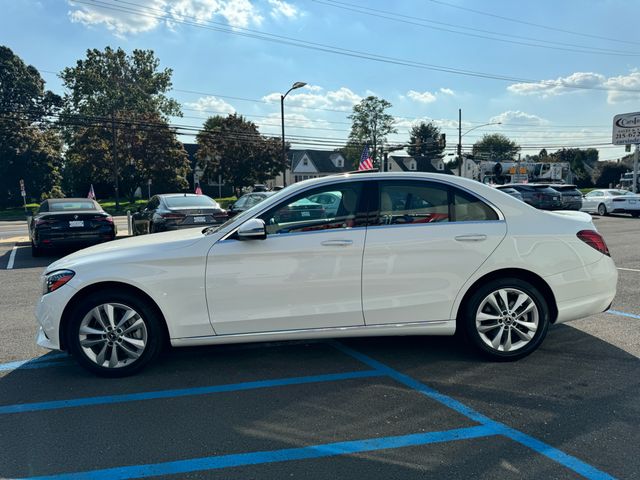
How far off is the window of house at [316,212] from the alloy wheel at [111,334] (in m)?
1.37

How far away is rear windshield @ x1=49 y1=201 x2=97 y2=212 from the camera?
11211mm

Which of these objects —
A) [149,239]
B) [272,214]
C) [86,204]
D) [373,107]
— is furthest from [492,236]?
[373,107]

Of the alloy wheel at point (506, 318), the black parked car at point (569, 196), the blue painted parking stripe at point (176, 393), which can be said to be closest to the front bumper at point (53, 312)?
the blue painted parking stripe at point (176, 393)

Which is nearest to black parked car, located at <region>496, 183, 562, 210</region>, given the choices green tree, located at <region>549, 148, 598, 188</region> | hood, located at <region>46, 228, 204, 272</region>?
hood, located at <region>46, 228, 204, 272</region>

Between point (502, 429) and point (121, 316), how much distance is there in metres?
3.04

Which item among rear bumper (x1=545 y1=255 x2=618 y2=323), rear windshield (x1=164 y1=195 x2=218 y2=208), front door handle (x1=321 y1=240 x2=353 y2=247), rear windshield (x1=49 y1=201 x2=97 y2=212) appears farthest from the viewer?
rear windshield (x1=164 y1=195 x2=218 y2=208)

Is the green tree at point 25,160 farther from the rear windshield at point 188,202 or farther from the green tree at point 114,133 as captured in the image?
the rear windshield at point 188,202

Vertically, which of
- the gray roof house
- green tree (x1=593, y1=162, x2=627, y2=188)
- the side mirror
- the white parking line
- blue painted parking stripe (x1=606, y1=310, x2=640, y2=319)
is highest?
the gray roof house

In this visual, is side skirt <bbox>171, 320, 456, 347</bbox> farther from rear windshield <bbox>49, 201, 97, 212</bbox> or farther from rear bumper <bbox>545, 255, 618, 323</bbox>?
rear windshield <bbox>49, 201, 97, 212</bbox>

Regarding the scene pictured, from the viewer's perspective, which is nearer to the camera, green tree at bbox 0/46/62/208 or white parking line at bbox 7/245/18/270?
white parking line at bbox 7/245/18/270

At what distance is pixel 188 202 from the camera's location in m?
11.6

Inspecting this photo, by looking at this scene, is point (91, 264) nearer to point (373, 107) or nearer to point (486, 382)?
point (486, 382)

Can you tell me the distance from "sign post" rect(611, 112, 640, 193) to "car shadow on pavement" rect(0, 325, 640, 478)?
34.8m

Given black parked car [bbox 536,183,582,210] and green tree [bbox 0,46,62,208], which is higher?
green tree [bbox 0,46,62,208]
